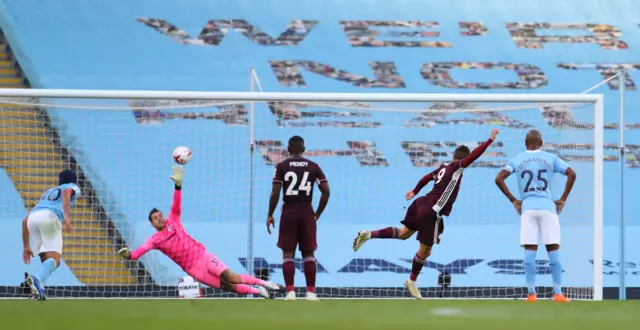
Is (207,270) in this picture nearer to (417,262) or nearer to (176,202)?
(176,202)

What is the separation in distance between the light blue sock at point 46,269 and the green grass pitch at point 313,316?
6.60ft

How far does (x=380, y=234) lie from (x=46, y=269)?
304 centimetres

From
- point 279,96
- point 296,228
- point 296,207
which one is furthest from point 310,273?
point 279,96

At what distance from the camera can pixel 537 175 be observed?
923cm

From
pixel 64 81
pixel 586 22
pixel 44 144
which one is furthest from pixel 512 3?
pixel 44 144

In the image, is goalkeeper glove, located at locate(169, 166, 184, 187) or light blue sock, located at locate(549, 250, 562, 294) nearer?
light blue sock, located at locate(549, 250, 562, 294)

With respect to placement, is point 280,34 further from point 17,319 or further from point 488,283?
point 17,319

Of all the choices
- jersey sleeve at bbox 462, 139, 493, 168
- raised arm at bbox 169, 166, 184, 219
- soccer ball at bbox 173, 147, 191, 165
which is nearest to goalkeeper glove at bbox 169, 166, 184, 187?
raised arm at bbox 169, 166, 184, 219

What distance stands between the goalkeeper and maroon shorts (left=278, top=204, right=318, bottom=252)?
50cm

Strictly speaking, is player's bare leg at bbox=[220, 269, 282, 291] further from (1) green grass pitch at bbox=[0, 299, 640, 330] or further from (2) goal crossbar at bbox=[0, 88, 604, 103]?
(1) green grass pitch at bbox=[0, 299, 640, 330]

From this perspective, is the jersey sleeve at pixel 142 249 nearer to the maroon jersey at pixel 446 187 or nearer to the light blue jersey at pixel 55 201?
the light blue jersey at pixel 55 201

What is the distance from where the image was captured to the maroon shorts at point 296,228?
9297mm

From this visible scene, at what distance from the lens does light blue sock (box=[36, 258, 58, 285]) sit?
9.46 meters

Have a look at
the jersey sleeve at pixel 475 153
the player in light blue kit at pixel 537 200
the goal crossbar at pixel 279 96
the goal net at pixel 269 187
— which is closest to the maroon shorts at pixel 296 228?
the jersey sleeve at pixel 475 153
